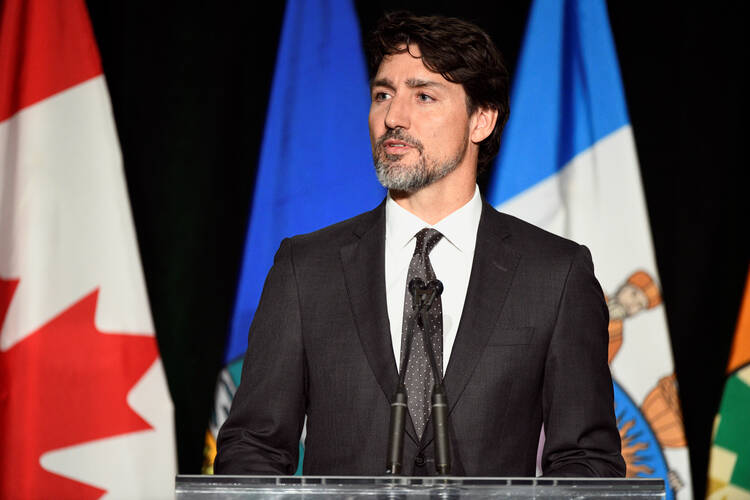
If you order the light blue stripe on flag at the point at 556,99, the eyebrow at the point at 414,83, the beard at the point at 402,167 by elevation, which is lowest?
the beard at the point at 402,167

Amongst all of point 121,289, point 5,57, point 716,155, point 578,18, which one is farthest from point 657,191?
point 5,57

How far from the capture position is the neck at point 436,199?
6.89 ft

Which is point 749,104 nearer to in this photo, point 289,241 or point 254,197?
point 254,197

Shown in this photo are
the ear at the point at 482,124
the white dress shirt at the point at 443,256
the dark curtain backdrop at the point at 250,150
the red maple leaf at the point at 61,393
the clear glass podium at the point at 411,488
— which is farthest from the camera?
the dark curtain backdrop at the point at 250,150

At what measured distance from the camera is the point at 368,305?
1.95 m

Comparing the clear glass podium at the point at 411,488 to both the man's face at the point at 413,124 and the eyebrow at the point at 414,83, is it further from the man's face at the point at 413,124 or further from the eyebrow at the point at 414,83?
the eyebrow at the point at 414,83

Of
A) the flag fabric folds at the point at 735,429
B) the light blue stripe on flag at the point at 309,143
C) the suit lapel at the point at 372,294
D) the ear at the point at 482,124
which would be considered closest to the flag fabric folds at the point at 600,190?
the flag fabric folds at the point at 735,429

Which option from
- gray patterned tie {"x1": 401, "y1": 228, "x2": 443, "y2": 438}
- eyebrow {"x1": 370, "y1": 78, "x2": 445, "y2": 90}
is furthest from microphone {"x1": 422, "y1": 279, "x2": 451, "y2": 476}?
eyebrow {"x1": 370, "y1": 78, "x2": 445, "y2": 90}

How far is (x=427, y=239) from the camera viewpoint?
2.02 m

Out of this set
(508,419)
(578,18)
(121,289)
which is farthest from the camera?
(578,18)

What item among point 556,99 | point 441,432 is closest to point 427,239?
point 441,432

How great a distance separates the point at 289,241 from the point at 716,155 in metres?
2.01

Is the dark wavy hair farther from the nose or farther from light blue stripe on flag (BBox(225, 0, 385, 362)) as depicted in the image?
light blue stripe on flag (BBox(225, 0, 385, 362))

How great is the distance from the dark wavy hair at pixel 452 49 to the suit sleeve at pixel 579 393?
0.50 metres
